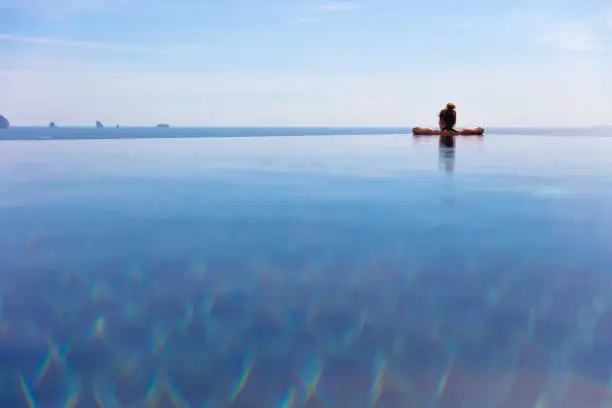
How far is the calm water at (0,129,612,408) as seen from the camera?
7.36 metres

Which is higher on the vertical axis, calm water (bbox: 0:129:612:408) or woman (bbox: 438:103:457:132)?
woman (bbox: 438:103:457:132)

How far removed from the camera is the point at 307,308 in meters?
10.5

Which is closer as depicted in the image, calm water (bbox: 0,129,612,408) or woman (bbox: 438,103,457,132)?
calm water (bbox: 0,129,612,408)

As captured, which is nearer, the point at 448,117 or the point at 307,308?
the point at 307,308

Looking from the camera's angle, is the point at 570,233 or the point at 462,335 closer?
the point at 462,335

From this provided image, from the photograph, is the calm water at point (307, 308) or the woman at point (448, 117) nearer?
the calm water at point (307, 308)

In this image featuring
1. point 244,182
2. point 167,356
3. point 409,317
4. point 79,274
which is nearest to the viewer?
point 167,356

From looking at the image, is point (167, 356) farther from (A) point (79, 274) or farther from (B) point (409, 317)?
(A) point (79, 274)

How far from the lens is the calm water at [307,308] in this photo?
7.36m

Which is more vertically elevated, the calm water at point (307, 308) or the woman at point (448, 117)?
the woman at point (448, 117)

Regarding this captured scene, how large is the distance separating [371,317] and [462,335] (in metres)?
1.82

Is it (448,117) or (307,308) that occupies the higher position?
(448,117)

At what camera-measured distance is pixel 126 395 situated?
7160 millimetres

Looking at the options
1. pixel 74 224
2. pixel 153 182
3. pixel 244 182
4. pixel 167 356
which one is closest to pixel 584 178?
pixel 244 182
